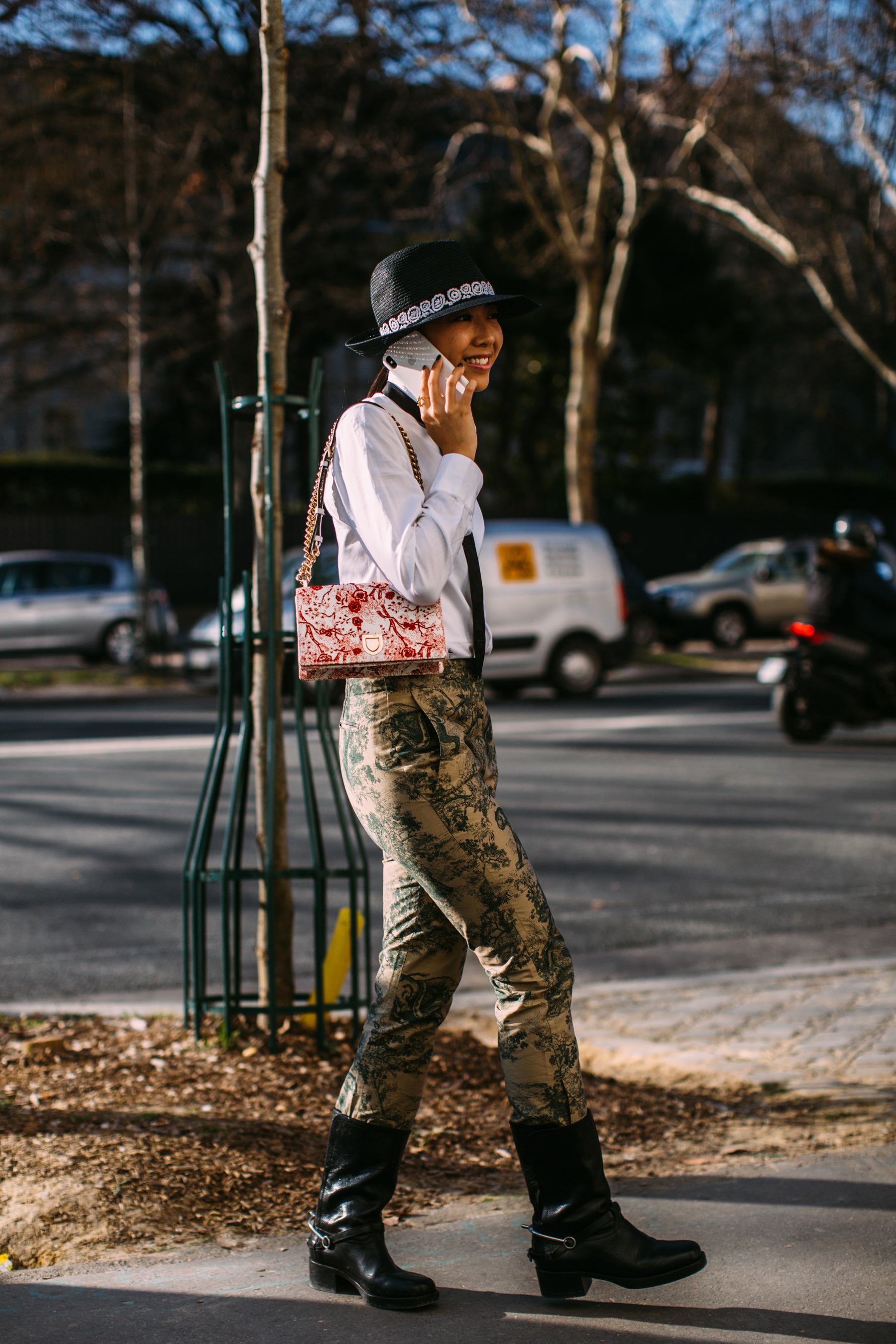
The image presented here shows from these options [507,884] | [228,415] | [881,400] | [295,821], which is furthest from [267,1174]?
[881,400]

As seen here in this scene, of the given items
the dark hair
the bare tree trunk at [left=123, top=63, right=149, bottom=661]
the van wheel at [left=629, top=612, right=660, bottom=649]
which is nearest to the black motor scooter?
the dark hair

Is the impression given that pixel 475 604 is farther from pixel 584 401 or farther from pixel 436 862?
pixel 584 401

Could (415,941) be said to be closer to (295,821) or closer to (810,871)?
(810,871)

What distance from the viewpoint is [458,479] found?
8.66ft

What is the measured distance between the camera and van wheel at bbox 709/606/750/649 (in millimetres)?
23969

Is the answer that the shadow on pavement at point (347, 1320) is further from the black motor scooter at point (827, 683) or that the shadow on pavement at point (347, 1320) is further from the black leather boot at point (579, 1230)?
the black motor scooter at point (827, 683)

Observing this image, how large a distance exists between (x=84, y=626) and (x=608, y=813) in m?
13.1

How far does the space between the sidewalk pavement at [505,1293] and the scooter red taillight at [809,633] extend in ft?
29.6

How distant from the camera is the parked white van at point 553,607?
1627cm

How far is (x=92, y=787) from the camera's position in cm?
979

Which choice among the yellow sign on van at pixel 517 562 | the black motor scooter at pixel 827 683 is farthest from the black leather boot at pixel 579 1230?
the yellow sign on van at pixel 517 562

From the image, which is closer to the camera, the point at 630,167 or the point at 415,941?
the point at 415,941

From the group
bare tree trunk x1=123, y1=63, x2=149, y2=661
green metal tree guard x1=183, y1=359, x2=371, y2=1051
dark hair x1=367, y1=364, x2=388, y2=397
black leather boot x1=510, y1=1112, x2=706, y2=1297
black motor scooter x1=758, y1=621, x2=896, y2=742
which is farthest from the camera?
bare tree trunk x1=123, y1=63, x2=149, y2=661

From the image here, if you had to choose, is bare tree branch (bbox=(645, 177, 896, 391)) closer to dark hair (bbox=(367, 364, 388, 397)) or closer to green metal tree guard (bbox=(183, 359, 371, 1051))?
green metal tree guard (bbox=(183, 359, 371, 1051))
